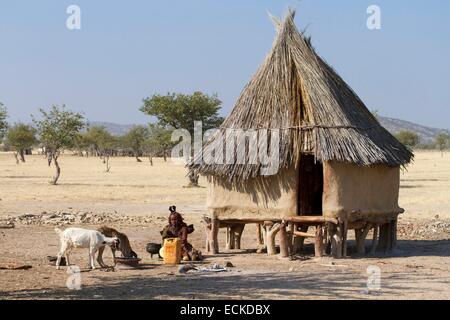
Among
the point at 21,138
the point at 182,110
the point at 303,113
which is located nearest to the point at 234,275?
the point at 303,113

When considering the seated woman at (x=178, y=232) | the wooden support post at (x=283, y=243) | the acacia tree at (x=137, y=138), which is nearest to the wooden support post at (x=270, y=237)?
the wooden support post at (x=283, y=243)

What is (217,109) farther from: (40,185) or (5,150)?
(5,150)

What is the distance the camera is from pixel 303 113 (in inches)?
662

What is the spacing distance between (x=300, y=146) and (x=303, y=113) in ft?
2.97

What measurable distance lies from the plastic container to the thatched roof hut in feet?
6.79

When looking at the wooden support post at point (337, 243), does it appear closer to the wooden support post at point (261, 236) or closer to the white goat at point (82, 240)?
the wooden support post at point (261, 236)

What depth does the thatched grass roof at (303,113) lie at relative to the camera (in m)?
Result: 16.0

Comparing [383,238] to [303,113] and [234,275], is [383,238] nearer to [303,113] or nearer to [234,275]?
[303,113]

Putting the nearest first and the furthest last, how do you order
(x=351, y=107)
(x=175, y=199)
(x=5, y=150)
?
(x=351, y=107), (x=175, y=199), (x=5, y=150)

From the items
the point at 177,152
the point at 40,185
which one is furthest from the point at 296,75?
the point at 177,152

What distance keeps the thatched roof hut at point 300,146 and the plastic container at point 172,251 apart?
6.79 feet
